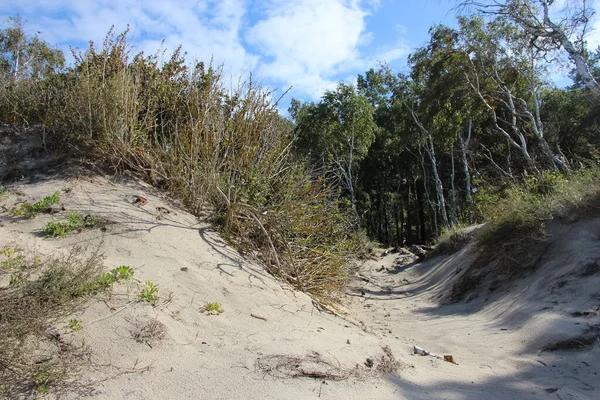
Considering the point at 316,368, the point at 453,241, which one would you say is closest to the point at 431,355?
the point at 316,368

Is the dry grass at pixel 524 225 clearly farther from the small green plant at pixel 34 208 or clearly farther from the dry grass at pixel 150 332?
the small green plant at pixel 34 208

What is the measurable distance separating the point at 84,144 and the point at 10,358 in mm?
5029

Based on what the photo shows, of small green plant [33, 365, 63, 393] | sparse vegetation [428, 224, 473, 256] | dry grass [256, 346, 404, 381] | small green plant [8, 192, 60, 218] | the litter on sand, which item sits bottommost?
small green plant [33, 365, 63, 393]

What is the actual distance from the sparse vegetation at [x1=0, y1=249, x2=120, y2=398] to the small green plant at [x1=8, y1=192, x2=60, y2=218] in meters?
1.48

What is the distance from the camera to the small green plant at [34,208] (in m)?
5.20

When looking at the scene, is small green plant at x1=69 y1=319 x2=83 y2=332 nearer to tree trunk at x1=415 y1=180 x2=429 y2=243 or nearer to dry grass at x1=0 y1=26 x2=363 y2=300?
dry grass at x1=0 y1=26 x2=363 y2=300

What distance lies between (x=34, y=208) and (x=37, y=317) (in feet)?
9.06

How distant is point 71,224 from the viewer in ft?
16.3

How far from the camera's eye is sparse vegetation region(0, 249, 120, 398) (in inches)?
105

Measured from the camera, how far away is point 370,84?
87.7 ft

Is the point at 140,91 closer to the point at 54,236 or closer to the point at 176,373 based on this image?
the point at 54,236

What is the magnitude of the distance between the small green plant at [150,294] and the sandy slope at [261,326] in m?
0.07

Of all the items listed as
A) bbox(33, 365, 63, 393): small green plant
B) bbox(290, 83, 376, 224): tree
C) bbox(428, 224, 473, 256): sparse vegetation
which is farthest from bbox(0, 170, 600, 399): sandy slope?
bbox(290, 83, 376, 224): tree

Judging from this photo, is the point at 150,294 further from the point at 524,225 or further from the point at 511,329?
the point at 524,225
